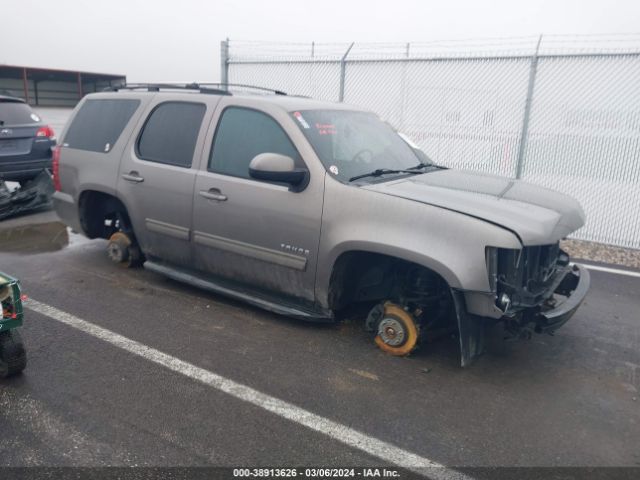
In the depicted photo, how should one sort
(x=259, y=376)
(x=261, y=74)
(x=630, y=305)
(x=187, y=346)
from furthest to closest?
(x=261, y=74) → (x=630, y=305) → (x=187, y=346) → (x=259, y=376)

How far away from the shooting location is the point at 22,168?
834 cm

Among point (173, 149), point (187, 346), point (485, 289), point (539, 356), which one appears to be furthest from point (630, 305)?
point (173, 149)

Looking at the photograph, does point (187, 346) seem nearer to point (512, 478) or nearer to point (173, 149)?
point (173, 149)

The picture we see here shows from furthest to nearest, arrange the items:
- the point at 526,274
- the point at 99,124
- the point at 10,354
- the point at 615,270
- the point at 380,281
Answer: the point at 615,270 → the point at 99,124 → the point at 380,281 → the point at 526,274 → the point at 10,354

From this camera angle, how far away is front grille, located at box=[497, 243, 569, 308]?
3.59m

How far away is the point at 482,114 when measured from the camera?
8.80 metres

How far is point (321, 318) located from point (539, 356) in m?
1.62

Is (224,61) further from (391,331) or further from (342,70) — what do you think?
(391,331)

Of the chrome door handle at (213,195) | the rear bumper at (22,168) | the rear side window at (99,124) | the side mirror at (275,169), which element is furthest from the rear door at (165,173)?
the rear bumper at (22,168)

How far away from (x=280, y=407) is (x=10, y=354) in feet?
5.55

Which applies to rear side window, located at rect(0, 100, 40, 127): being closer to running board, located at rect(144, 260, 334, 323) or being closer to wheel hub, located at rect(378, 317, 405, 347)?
running board, located at rect(144, 260, 334, 323)

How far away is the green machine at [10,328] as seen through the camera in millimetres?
3428

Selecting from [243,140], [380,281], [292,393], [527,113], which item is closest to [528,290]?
[380,281]

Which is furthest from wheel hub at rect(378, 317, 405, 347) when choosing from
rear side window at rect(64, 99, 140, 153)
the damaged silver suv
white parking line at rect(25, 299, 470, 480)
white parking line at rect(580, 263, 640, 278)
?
white parking line at rect(580, 263, 640, 278)
